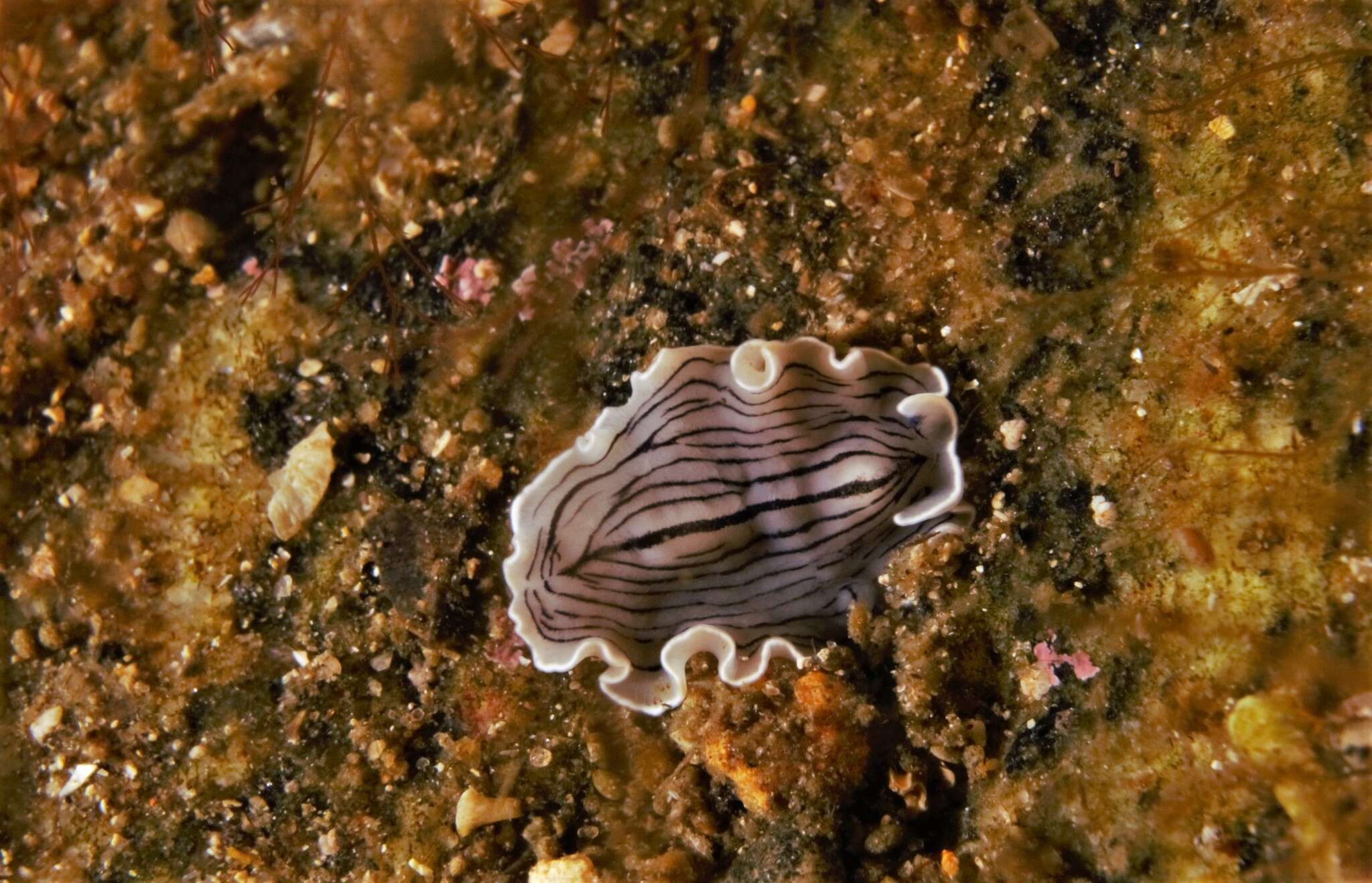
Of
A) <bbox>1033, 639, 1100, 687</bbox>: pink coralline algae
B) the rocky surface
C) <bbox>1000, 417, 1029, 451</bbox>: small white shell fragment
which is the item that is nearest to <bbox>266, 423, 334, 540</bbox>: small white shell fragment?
the rocky surface

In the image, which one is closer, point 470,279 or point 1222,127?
point 1222,127

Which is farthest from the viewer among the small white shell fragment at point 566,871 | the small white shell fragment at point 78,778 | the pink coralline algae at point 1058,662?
the small white shell fragment at point 78,778

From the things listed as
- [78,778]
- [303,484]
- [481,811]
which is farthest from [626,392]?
[78,778]

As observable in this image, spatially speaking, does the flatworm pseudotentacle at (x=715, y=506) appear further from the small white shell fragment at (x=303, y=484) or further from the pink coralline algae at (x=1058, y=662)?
the small white shell fragment at (x=303, y=484)

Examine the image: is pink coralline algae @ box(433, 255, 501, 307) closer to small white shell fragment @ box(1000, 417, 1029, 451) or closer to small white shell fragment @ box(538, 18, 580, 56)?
small white shell fragment @ box(538, 18, 580, 56)

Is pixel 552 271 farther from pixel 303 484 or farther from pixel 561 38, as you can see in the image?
pixel 303 484

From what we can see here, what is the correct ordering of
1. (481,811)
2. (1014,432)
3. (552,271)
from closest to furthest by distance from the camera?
(1014,432) < (481,811) < (552,271)

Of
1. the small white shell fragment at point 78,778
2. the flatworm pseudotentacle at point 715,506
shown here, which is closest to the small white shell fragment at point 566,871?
the flatworm pseudotentacle at point 715,506
